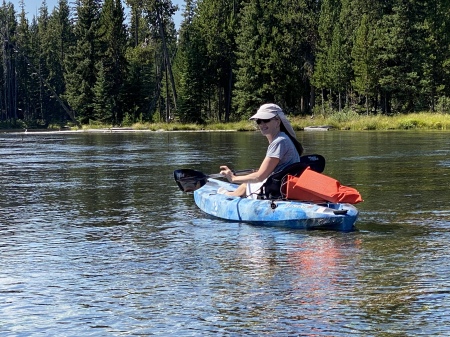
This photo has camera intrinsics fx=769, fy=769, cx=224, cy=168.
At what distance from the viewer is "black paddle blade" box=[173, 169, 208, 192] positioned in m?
14.4

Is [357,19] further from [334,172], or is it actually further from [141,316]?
[141,316]

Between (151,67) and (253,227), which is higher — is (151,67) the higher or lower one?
the higher one

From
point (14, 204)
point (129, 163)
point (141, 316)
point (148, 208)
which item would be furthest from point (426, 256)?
point (129, 163)

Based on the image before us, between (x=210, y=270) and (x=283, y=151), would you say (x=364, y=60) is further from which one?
(x=210, y=270)

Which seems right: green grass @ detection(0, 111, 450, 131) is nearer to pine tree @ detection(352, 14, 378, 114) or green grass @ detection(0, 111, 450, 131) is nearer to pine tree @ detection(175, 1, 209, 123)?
pine tree @ detection(175, 1, 209, 123)

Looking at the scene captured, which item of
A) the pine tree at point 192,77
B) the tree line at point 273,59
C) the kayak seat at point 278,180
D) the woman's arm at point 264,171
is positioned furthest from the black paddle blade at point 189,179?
the pine tree at point 192,77

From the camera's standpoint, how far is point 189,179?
568 inches

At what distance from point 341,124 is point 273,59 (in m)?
15.2

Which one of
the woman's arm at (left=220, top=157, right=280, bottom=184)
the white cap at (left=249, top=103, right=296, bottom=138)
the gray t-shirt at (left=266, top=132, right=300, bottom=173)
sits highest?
the white cap at (left=249, top=103, right=296, bottom=138)

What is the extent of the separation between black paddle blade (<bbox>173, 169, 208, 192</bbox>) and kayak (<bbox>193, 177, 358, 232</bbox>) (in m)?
1.36

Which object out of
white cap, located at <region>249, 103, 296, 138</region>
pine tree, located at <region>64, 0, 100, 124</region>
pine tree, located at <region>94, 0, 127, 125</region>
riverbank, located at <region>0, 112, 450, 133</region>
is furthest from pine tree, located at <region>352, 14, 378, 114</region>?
white cap, located at <region>249, 103, 296, 138</region>

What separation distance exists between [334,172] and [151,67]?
7406 centimetres

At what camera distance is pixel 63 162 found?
28.0 m

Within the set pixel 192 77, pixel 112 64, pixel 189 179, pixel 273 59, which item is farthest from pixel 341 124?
pixel 189 179
